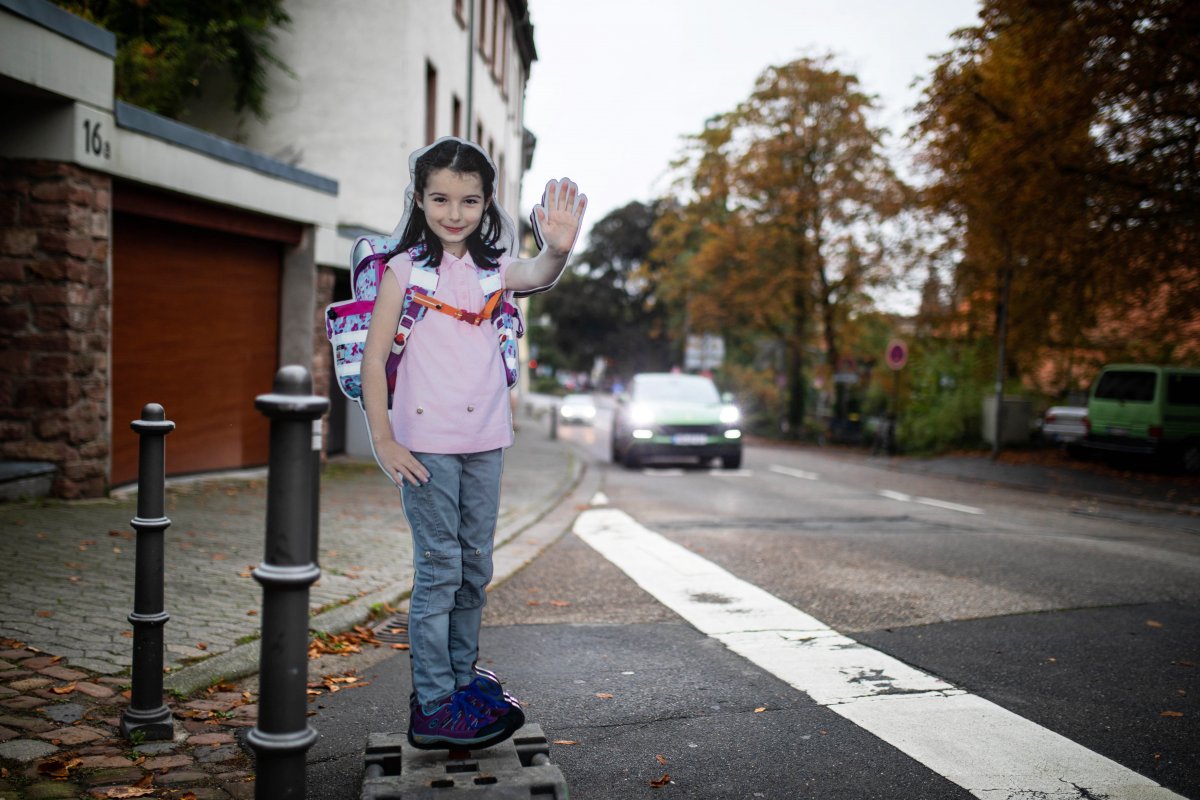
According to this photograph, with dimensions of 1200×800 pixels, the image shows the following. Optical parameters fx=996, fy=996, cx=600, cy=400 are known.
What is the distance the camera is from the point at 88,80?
858 centimetres

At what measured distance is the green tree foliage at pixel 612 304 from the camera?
206ft

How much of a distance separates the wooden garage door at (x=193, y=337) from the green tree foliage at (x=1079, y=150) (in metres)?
12.1

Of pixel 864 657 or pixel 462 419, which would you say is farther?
pixel 864 657

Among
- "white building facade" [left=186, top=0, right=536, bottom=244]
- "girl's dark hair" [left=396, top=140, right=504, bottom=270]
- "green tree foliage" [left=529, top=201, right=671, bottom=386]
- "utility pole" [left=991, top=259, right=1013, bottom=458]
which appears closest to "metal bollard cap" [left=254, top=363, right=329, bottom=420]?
"girl's dark hair" [left=396, top=140, right=504, bottom=270]

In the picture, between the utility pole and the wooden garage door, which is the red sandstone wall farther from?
the utility pole

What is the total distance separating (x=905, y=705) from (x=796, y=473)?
14299mm

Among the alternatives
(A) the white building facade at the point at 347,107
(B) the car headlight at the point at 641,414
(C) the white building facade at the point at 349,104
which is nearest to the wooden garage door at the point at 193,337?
(A) the white building facade at the point at 347,107

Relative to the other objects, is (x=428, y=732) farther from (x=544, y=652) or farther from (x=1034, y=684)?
(x=1034, y=684)

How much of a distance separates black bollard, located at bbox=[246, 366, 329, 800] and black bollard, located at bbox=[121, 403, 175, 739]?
1.50 metres

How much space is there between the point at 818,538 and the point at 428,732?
20.4 feet

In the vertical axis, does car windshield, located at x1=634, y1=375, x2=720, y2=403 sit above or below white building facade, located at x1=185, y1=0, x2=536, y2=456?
below

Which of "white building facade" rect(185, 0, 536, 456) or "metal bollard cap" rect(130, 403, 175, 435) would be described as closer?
"metal bollard cap" rect(130, 403, 175, 435)

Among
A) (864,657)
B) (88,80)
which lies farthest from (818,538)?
(88,80)

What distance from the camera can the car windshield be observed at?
1791 centimetres
